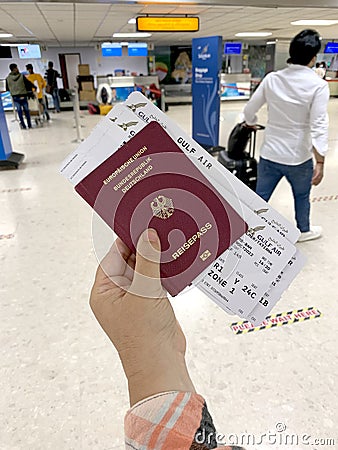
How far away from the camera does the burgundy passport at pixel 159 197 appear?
670mm

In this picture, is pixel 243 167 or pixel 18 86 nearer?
pixel 243 167

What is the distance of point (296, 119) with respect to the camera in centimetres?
259

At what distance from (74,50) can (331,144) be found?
1458 cm

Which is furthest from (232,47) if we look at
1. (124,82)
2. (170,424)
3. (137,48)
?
(170,424)

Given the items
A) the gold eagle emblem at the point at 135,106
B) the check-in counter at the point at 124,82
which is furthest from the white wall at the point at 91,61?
the gold eagle emblem at the point at 135,106

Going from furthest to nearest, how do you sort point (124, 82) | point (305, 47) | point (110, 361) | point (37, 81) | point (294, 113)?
point (124, 82)
point (37, 81)
point (294, 113)
point (305, 47)
point (110, 361)

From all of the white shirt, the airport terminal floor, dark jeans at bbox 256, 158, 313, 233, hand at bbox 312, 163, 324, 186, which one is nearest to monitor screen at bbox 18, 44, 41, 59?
the airport terminal floor

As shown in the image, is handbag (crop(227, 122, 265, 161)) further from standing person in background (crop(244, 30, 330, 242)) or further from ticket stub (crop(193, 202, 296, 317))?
ticket stub (crop(193, 202, 296, 317))

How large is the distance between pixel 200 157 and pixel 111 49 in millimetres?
16402

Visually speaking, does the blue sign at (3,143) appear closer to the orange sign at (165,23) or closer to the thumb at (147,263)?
the orange sign at (165,23)

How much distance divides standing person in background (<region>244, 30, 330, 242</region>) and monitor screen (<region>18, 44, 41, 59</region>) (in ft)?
47.9

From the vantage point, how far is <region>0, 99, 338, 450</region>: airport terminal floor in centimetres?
163

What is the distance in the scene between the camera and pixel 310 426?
162 centimetres

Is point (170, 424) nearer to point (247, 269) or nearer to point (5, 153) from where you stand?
point (247, 269)
